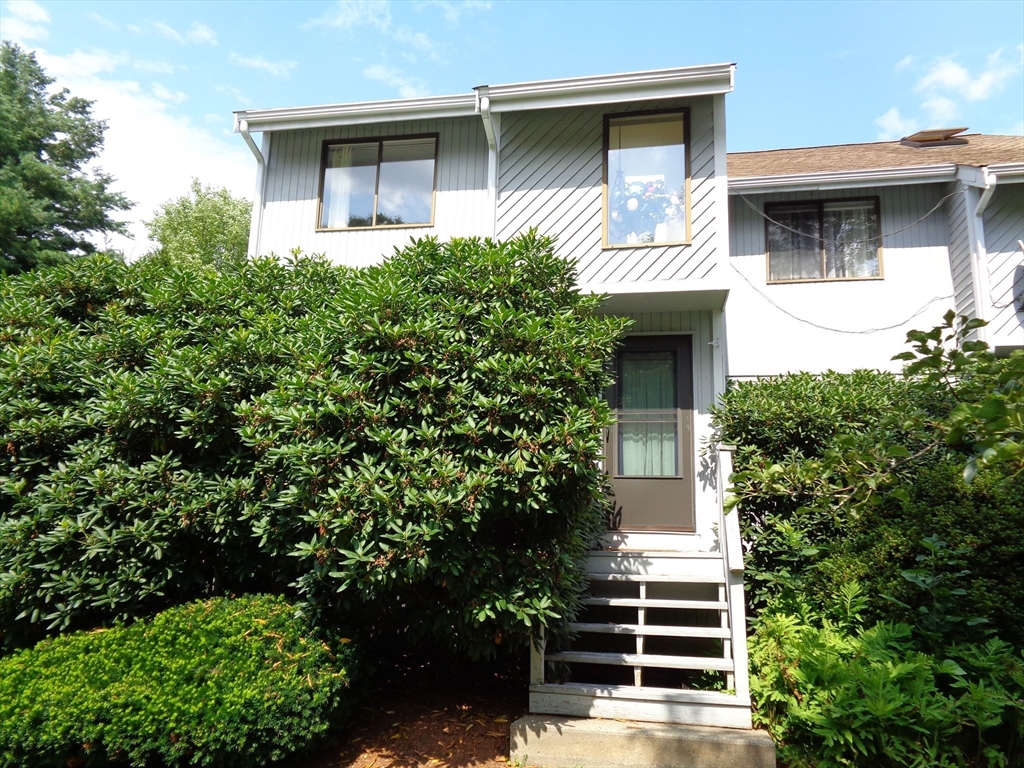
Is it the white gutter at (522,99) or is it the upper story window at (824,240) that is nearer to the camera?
the white gutter at (522,99)

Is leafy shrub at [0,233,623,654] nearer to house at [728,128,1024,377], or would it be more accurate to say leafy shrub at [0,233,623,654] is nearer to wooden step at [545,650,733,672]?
wooden step at [545,650,733,672]

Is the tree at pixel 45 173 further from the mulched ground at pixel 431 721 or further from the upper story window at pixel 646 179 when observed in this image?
the mulched ground at pixel 431 721

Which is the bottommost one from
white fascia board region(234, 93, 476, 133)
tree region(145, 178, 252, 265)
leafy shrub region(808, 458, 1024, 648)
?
leafy shrub region(808, 458, 1024, 648)

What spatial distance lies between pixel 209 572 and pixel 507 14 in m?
7.67

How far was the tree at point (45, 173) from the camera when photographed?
1972cm

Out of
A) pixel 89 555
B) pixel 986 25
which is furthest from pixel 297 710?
pixel 986 25

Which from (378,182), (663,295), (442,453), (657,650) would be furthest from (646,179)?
(657,650)

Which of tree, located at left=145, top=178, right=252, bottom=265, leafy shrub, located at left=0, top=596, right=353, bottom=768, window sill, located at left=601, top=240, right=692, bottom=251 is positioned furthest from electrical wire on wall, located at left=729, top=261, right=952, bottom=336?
tree, located at left=145, top=178, right=252, bottom=265

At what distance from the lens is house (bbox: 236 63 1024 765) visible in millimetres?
6711

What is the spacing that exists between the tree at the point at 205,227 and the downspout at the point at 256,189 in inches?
708

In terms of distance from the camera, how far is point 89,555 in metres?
4.98

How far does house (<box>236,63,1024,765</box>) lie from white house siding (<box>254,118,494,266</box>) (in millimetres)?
31

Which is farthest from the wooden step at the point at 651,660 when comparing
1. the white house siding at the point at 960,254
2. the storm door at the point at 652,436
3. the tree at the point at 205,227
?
the tree at the point at 205,227

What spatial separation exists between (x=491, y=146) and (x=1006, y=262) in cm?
800
